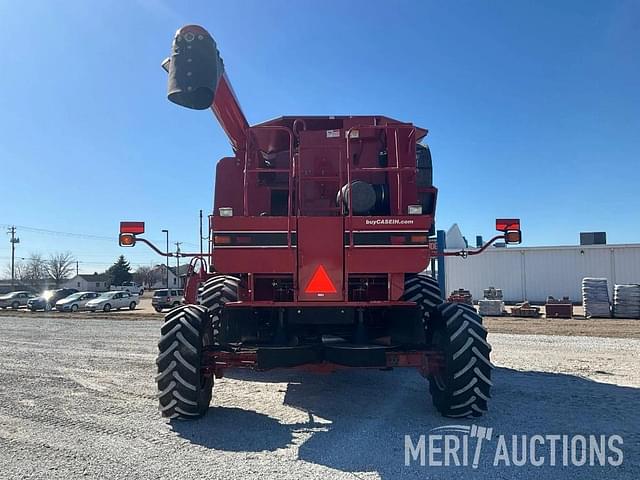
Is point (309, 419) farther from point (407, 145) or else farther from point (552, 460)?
point (407, 145)

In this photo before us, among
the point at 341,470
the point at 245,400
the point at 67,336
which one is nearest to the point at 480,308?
the point at 67,336

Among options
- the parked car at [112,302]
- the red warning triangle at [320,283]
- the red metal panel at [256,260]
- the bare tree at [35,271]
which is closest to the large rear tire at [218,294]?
the red metal panel at [256,260]

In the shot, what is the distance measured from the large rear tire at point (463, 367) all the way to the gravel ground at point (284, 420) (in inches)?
8.3

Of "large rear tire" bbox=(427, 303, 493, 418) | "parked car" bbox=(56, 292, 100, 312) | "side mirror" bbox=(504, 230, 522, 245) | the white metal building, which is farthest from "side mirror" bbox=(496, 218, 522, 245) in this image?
"parked car" bbox=(56, 292, 100, 312)

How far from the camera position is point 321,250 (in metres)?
5.32

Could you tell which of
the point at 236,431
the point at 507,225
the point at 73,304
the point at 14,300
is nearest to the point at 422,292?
the point at 507,225

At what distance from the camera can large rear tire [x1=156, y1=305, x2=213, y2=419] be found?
17.6 feet

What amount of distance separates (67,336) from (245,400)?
12375 millimetres

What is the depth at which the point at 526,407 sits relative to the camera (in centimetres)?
610

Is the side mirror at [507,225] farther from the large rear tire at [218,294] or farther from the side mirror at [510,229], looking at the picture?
the large rear tire at [218,294]

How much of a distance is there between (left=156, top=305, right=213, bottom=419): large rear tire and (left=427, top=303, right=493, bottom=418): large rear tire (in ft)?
8.88

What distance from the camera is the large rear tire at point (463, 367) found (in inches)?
209

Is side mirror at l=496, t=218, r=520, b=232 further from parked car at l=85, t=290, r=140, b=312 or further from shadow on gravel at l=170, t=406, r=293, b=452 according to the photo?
parked car at l=85, t=290, r=140, b=312

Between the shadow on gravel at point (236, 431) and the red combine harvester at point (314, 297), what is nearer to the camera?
the shadow on gravel at point (236, 431)
